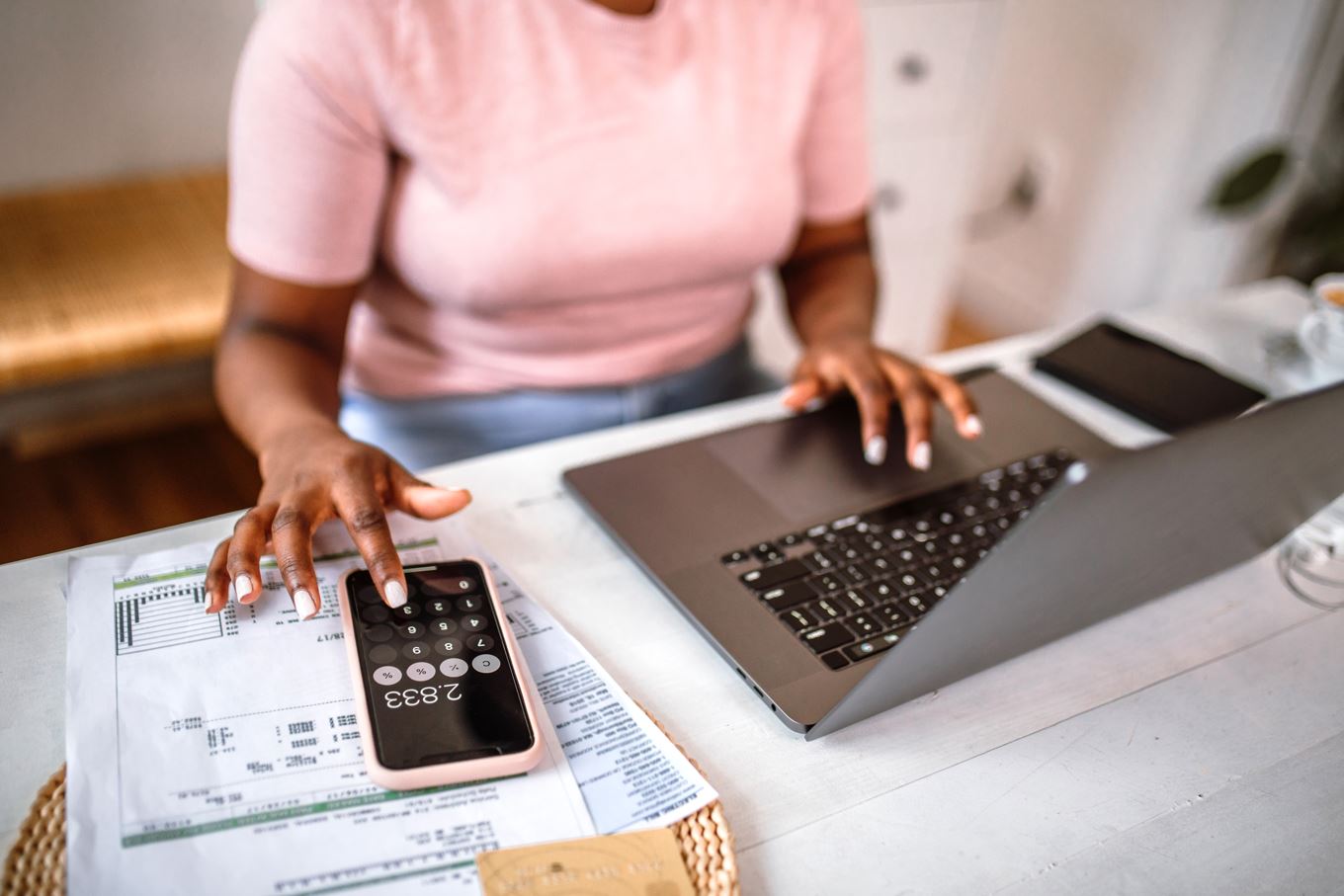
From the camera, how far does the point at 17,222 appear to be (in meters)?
1.64

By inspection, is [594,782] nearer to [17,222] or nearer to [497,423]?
[497,423]

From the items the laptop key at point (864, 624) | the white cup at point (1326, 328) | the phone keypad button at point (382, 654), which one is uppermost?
the white cup at point (1326, 328)

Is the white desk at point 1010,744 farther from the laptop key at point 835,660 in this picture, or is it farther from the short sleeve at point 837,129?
the short sleeve at point 837,129

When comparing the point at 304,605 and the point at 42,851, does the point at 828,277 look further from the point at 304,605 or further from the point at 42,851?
the point at 42,851

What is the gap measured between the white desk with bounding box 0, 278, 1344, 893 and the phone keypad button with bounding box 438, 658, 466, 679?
3.5 inches

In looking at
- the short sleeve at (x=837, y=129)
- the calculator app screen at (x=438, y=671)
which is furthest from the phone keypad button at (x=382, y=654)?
the short sleeve at (x=837, y=129)

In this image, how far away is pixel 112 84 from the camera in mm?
1760

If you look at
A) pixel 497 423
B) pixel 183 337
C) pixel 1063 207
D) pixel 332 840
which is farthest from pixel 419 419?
pixel 1063 207

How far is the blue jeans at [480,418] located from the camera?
94 cm

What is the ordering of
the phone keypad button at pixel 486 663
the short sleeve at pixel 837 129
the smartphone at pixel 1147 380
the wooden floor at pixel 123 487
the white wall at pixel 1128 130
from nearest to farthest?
the phone keypad button at pixel 486 663 → the smartphone at pixel 1147 380 → the short sleeve at pixel 837 129 → the wooden floor at pixel 123 487 → the white wall at pixel 1128 130

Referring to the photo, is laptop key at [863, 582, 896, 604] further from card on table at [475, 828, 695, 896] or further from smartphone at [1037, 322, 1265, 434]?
smartphone at [1037, 322, 1265, 434]

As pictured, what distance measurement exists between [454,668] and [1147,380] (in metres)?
0.65

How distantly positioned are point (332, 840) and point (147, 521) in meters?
1.38

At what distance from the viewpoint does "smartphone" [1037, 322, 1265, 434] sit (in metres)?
0.85
